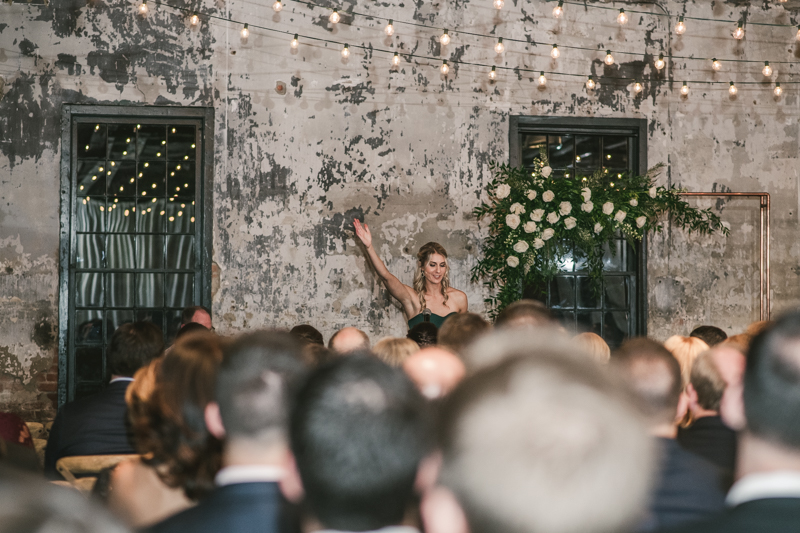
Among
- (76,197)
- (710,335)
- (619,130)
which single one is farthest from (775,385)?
(76,197)

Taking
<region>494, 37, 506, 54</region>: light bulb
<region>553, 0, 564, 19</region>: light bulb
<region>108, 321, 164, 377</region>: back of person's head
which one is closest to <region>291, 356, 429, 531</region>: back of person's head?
<region>108, 321, 164, 377</region>: back of person's head

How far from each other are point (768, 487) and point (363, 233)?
526 cm

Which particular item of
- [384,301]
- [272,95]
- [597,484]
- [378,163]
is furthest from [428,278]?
[597,484]

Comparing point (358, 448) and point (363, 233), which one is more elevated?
point (363, 233)

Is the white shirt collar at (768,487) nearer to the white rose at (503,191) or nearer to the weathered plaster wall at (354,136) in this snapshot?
the white rose at (503,191)

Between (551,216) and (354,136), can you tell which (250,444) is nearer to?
(551,216)

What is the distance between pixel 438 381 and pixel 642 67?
5.71m

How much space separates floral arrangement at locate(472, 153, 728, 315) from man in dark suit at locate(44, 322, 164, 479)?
3581 millimetres

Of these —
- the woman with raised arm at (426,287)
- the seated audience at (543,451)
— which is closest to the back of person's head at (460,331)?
the seated audience at (543,451)

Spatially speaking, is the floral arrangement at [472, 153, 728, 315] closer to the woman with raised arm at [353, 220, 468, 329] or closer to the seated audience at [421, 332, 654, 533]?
the woman with raised arm at [353, 220, 468, 329]

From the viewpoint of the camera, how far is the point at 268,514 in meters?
1.39

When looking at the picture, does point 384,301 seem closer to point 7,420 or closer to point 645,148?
point 645,148

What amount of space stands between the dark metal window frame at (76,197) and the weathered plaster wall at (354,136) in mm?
82

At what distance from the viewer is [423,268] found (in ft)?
20.4
